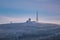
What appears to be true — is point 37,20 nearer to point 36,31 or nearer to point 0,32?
point 36,31

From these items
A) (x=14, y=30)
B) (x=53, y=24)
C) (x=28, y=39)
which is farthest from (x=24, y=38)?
(x=53, y=24)

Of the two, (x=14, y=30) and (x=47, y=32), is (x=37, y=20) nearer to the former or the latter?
(x=47, y=32)

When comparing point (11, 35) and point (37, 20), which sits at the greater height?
point (37, 20)

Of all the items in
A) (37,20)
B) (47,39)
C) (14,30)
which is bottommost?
(47,39)

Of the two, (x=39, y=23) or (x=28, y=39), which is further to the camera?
(x=39, y=23)

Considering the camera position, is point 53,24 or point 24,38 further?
point 53,24

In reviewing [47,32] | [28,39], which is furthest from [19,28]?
[47,32]
